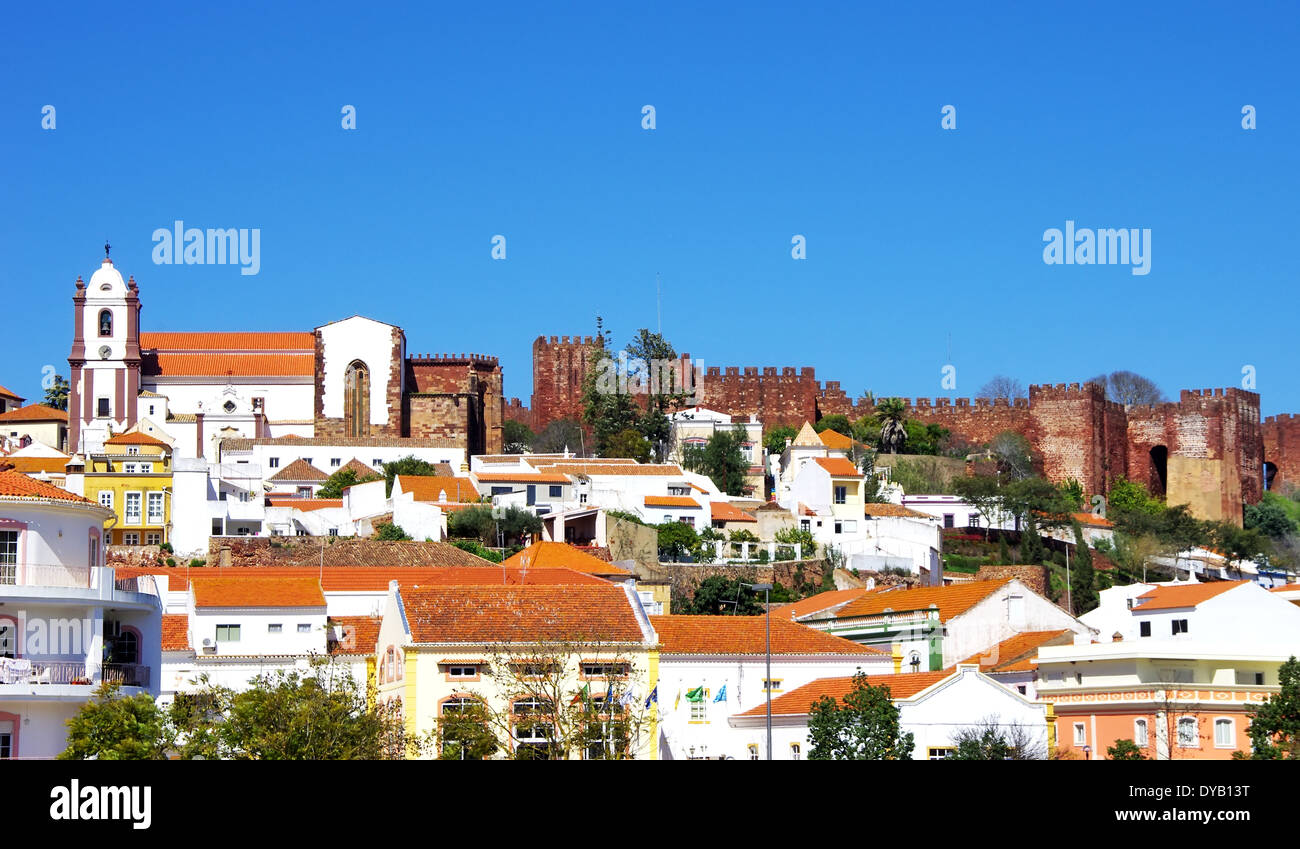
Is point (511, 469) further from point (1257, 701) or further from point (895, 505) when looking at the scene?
point (1257, 701)

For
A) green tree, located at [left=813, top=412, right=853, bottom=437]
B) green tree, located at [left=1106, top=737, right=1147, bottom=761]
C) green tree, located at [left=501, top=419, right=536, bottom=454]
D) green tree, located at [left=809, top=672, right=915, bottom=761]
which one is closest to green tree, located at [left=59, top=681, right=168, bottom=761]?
green tree, located at [left=809, top=672, right=915, bottom=761]

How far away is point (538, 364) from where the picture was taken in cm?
10381

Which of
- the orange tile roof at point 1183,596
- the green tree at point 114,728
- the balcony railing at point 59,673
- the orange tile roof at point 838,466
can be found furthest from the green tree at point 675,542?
the green tree at point 114,728

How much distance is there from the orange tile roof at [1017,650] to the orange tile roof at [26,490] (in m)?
24.9

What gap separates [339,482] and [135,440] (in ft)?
28.0

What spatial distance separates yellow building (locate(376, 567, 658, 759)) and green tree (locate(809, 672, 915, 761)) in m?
3.21

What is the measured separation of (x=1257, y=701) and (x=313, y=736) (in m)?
18.8

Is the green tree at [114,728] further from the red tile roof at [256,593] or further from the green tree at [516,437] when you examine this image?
the green tree at [516,437]

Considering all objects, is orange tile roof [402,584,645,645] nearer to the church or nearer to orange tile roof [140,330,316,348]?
the church

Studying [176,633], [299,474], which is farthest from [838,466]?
[176,633]

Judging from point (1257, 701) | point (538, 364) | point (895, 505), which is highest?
point (538, 364)

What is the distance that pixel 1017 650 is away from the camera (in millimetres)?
49031
